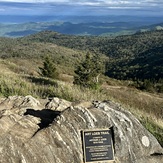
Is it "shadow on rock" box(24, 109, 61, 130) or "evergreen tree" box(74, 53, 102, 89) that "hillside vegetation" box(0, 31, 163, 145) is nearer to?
"evergreen tree" box(74, 53, 102, 89)

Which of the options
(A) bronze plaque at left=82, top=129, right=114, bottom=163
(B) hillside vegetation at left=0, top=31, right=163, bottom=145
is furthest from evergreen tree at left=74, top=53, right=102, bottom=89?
(A) bronze plaque at left=82, top=129, right=114, bottom=163

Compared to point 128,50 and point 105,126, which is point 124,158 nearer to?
point 105,126

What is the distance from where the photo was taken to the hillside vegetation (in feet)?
32.1

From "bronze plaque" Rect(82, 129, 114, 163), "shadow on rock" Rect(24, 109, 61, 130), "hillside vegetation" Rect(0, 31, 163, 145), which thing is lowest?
"hillside vegetation" Rect(0, 31, 163, 145)

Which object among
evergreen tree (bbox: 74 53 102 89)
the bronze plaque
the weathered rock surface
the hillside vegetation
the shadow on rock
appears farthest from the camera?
evergreen tree (bbox: 74 53 102 89)

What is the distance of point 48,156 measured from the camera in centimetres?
538

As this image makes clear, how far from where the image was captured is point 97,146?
227 inches

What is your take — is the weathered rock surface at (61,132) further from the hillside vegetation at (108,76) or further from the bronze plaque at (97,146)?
the hillside vegetation at (108,76)

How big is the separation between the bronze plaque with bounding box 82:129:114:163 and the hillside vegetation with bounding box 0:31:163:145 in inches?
87.3

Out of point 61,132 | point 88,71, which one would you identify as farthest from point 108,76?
point 61,132

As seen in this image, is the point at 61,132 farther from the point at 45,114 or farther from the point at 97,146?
the point at 45,114

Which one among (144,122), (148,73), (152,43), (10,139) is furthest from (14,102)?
(152,43)

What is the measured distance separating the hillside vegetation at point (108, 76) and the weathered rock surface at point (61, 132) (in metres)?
1.59

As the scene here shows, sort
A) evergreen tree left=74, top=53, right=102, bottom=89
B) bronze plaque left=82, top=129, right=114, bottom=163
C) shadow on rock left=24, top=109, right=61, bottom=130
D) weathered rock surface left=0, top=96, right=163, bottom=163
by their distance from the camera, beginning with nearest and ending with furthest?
weathered rock surface left=0, top=96, right=163, bottom=163 < bronze plaque left=82, top=129, right=114, bottom=163 < shadow on rock left=24, top=109, right=61, bottom=130 < evergreen tree left=74, top=53, right=102, bottom=89
